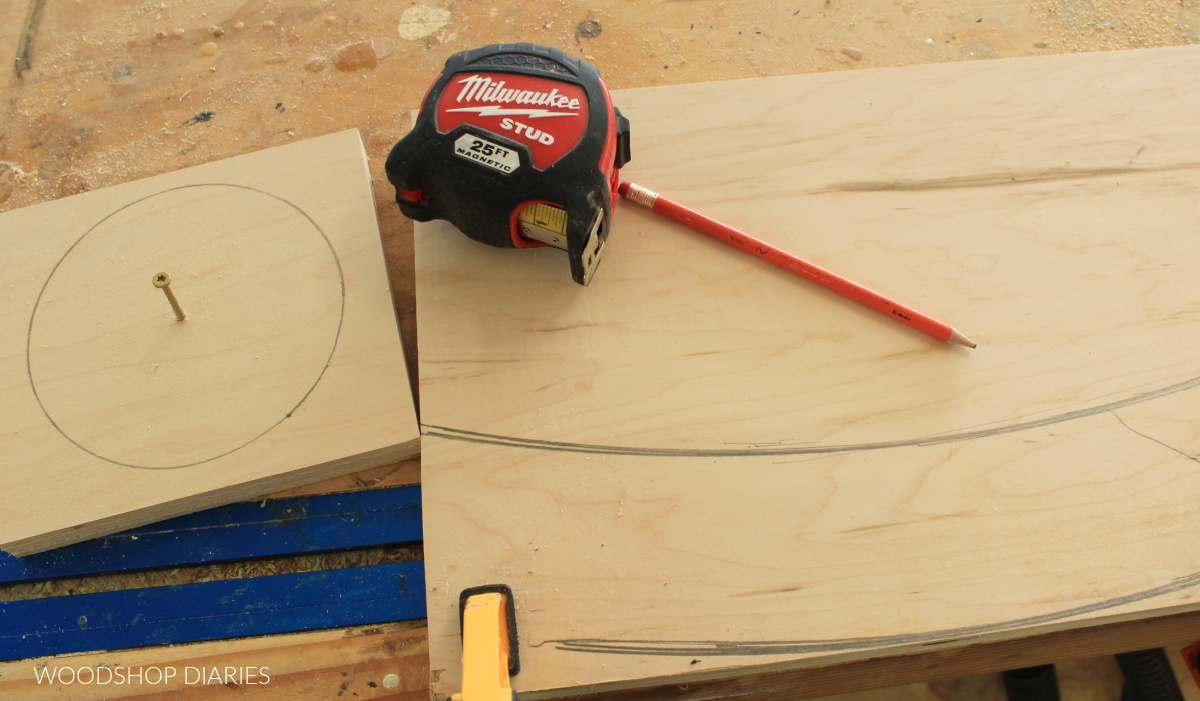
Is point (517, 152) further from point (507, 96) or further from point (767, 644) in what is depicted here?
point (767, 644)

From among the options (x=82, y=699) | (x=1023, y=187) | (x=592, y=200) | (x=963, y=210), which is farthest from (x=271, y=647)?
(x=1023, y=187)

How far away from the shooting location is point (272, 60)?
130 cm

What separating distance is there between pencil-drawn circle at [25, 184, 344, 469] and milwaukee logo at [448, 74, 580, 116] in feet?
1.08

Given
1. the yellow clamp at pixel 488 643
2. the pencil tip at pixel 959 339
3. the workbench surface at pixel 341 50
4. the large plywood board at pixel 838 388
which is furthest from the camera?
the workbench surface at pixel 341 50

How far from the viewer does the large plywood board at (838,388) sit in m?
0.81

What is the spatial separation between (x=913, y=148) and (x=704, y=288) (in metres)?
0.41

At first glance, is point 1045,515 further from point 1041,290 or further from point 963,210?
point 963,210

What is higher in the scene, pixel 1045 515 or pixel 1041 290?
pixel 1041 290

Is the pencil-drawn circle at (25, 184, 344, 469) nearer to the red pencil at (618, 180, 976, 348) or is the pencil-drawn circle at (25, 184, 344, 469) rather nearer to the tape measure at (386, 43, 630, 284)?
the tape measure at (386, 43, 630, 284)

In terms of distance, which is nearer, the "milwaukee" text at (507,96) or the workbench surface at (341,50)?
the "milwaukee" text at (507,96)

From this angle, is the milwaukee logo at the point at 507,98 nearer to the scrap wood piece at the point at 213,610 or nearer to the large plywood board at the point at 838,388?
the large plywood board at the point at 838,388

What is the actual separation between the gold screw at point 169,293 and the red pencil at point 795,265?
630 mm

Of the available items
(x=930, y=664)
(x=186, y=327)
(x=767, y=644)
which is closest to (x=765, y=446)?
(x=767, y=644)

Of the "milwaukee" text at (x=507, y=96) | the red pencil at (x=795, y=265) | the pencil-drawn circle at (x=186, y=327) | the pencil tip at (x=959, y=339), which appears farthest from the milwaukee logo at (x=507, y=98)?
the pencil tip at (x=959, y=339)
